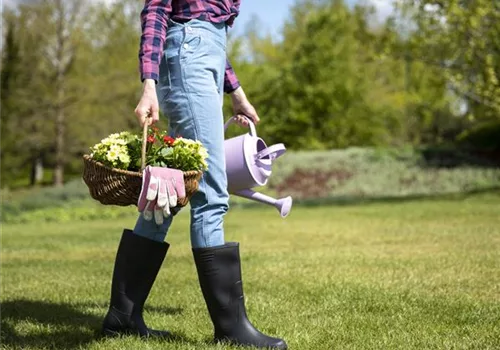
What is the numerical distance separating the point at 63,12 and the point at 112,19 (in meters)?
2.63

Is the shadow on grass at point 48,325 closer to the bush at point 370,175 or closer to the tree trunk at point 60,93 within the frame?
the bush at point 370,175

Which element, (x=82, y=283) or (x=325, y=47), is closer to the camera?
(x=82, y=283)

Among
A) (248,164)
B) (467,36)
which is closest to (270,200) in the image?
(248,164)

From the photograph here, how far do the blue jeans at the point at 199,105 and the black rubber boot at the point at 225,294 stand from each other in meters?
0.05

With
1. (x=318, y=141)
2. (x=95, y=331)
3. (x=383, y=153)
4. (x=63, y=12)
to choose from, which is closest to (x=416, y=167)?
(x=383, y=153)

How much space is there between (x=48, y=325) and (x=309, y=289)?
5.49 feet

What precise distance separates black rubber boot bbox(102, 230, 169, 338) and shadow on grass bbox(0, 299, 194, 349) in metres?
0.11

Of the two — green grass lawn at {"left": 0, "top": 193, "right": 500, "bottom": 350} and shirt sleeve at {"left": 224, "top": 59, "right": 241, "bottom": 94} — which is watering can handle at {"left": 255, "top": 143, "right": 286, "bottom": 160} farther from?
green grass lawn at {"left": 0, "top": 193, "right": 500, "bottom": 350}

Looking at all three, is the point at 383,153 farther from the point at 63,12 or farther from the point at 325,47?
the point at 63,12

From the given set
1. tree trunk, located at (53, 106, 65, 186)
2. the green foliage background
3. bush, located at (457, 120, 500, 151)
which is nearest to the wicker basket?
the green foliage background

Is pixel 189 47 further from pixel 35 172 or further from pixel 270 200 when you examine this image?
pixel 35 172

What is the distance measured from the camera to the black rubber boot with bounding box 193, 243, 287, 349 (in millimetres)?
3033

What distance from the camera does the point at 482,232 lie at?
25.4 feet

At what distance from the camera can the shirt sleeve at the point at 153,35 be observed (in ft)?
9.76
